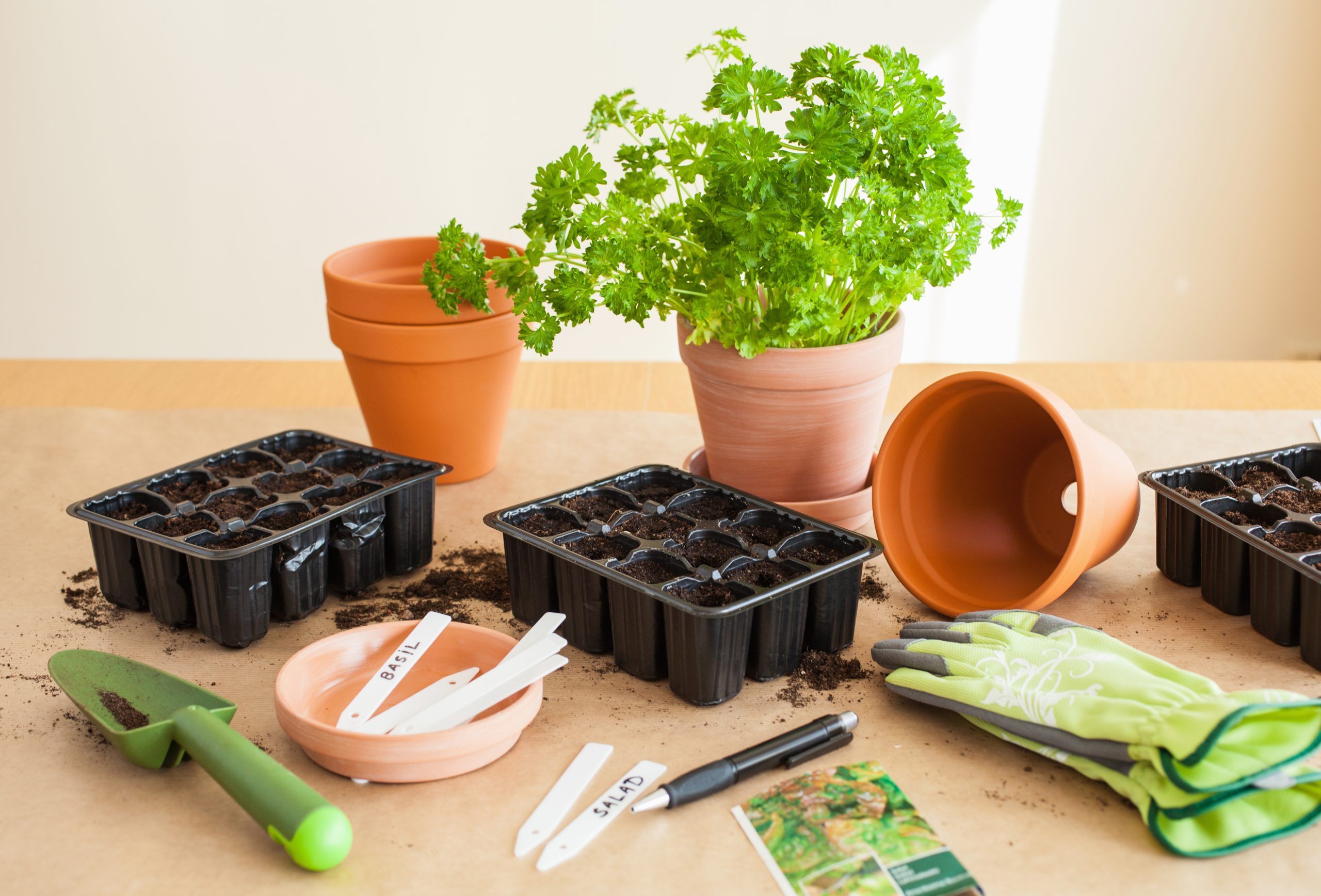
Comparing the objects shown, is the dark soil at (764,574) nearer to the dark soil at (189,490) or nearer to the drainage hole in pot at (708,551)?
the drainage hole in pot at (708,551)

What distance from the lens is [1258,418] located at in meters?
1.57

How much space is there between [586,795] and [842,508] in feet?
1.73

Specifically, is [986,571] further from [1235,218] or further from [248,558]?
[1235,218]

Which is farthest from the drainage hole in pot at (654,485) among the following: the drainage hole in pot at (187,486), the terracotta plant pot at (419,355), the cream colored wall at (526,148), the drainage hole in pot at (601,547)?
the cream colored wall at (526,148)

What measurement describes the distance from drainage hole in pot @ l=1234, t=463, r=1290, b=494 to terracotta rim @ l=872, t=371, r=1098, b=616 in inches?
7.9

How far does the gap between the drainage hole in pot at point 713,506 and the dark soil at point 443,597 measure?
8.3 inches

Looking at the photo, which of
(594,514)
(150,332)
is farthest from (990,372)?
(150,332)

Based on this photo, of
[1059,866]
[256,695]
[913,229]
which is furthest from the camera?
[913,229]

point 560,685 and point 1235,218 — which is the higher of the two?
point 1235,218

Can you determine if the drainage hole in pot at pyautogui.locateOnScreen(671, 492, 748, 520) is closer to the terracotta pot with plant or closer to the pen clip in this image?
the terracotta pot with plant

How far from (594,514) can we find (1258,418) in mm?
1033

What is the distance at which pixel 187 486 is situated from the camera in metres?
1.19

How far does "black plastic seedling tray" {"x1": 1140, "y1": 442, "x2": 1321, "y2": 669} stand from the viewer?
3.26ft

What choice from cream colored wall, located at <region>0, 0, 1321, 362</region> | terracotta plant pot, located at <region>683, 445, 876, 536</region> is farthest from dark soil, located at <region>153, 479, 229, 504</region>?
cream colored wall, located at <region>0, 0, 1321, 362</region>
